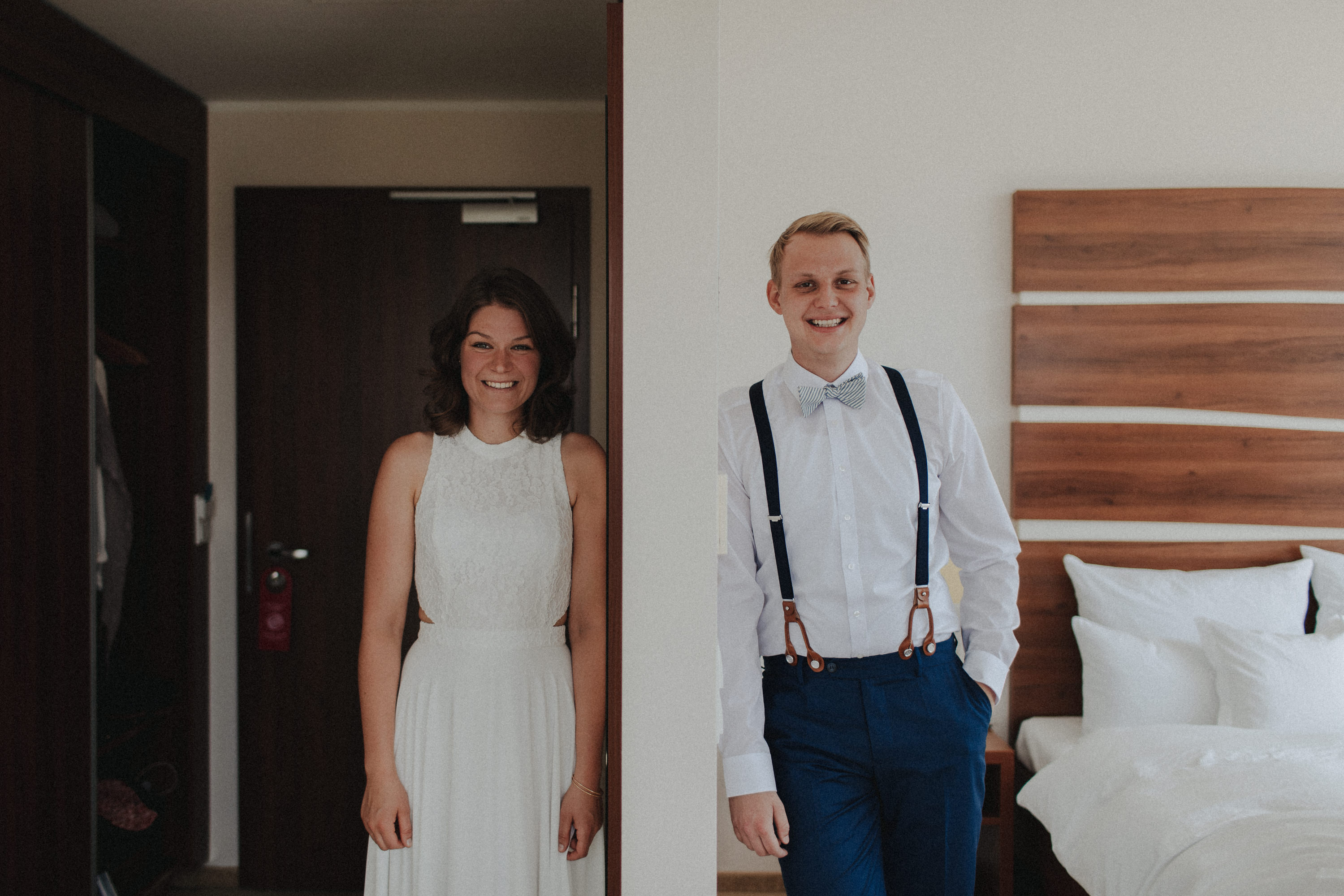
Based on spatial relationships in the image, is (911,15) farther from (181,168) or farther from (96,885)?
(96,885)

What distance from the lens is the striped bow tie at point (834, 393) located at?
1417 mm

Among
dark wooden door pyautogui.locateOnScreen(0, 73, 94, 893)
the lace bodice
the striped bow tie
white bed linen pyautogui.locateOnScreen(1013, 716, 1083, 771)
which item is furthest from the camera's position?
white bed linen pyautogui.locateOnScreen(1013, 716, 1083, 771)

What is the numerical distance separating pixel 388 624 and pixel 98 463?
133 centimetres

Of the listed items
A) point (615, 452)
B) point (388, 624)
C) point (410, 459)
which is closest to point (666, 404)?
point (615, 452)

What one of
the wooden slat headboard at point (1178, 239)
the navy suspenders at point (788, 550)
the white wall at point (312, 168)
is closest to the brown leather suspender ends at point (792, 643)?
the navy suspenders at point (788, 550)

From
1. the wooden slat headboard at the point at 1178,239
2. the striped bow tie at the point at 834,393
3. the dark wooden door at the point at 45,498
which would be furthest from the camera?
the wooden slat headboard at the point at 1178,239

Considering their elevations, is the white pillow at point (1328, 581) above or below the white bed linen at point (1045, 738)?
above

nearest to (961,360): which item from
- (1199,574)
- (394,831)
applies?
(1199,574)

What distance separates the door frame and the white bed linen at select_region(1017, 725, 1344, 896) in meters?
1.16

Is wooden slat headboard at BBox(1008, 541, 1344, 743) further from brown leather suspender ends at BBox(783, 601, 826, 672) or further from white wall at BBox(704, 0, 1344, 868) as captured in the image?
brown leather suspender ends at BBox(783, 601, 826, 672)

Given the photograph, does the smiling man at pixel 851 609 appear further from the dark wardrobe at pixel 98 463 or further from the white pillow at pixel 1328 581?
the dark wardrobe at pixel 98 463

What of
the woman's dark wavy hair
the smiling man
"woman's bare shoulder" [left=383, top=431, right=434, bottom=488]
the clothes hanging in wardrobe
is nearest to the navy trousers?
the smiling man

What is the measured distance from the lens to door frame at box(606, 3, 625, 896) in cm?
110

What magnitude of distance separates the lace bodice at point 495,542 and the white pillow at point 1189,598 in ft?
5.54
